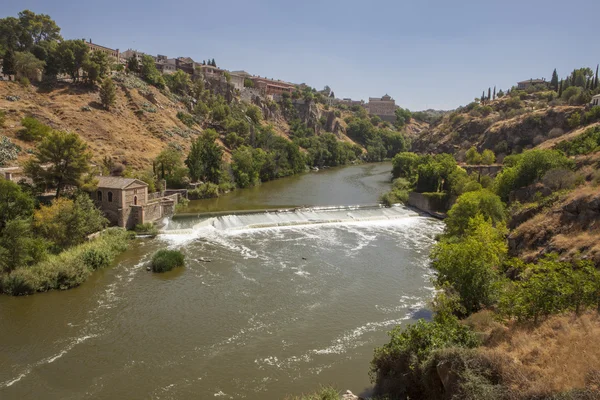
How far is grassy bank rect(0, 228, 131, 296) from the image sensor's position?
71.7ft

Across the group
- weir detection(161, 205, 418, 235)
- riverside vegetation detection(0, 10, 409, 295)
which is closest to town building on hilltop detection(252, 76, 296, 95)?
riverside vegetation detection(0, 10, 409, 295)

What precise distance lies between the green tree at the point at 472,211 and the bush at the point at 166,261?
20.5 metres

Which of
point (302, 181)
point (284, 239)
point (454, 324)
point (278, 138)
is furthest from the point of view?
point (278, 138)

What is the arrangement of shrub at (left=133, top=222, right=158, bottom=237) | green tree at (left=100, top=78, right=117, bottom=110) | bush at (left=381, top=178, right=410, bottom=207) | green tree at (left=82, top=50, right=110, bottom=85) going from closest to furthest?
shrub at (left=133, top=222, right=158, bottom=237) → bush at (left=381, top=178, right=410, bottom=207) → green tree at (left=100, top=78, right=117, bottom=110) → green tree at (left=82, top=50, right=110, bottom=85)

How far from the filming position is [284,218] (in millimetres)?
40500

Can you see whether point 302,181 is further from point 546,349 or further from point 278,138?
point 546,349

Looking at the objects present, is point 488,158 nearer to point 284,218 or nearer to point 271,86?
point 284,218

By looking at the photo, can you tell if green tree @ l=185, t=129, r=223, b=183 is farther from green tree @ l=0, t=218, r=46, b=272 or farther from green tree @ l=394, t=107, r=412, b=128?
green tree @ l=394, t=107, r=412, b=128

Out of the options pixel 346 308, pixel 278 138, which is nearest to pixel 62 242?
pixel 346 308

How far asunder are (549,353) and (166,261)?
22.0m

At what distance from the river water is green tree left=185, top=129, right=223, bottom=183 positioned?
55.2 ft

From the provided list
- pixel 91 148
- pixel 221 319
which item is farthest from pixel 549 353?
pixel 91 148

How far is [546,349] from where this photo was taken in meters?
10.7

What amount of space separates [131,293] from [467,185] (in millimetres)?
35012
